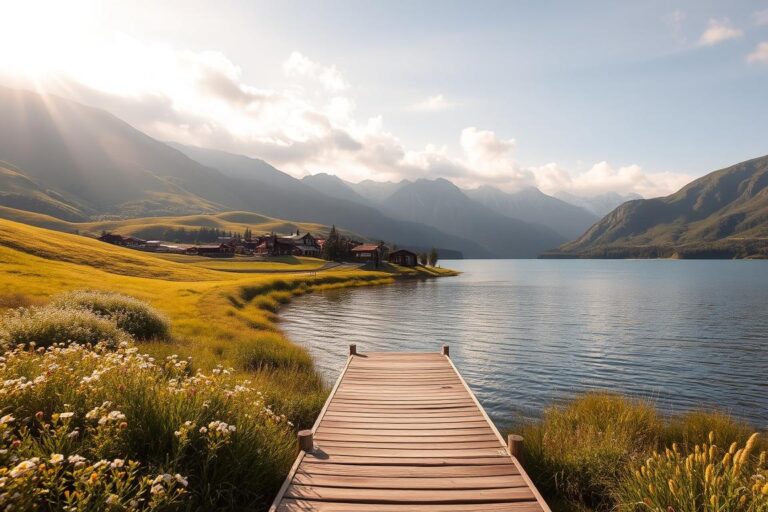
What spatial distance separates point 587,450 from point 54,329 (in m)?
19.5

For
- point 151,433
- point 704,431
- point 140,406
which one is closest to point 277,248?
point 704,431

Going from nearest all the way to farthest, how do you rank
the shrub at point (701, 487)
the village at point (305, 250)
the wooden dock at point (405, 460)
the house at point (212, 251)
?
the shrub at point (701, 487)
the wooden dock at point (405, 460)
the village at point (305, 250)
the house at point (212, 251)

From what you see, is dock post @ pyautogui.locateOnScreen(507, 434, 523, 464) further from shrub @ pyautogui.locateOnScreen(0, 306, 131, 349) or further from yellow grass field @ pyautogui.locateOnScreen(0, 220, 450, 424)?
shrub @ pyautogui.locateOnScreen(0, 306, 131, 349)

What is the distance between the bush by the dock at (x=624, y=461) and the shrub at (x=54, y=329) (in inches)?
589

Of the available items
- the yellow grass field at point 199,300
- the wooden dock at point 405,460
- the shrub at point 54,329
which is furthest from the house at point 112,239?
the wooden dock at point 405,460

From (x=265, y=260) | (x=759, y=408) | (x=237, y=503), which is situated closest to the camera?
(x=237, y=503)

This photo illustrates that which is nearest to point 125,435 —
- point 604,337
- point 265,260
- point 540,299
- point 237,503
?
point 237,503

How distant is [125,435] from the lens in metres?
7.32

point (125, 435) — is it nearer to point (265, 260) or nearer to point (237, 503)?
point (237, 503)

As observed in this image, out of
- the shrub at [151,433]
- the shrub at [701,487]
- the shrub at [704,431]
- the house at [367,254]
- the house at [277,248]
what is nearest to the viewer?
the shrub at [701,487]

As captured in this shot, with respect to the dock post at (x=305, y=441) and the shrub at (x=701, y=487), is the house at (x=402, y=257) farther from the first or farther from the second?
the shrub at (x=701, y=487)

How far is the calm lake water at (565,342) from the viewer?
24094 millimetres

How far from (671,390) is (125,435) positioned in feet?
93.2

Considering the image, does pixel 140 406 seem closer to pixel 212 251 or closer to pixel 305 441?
pixel 305 441
